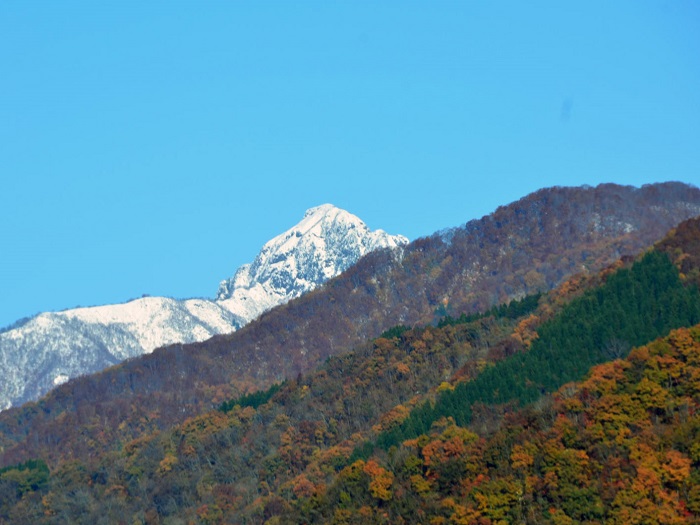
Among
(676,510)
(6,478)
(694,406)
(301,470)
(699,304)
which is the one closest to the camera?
(676,510)

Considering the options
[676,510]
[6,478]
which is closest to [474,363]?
[676,510]

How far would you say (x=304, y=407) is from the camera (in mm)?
149875

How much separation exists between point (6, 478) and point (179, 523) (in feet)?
125

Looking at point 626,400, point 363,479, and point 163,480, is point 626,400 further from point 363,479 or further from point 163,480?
point 163,480

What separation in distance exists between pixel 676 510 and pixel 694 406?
582 inches

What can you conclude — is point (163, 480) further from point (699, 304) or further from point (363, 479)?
point (699, 304)

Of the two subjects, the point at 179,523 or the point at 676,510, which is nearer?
the point at 676,510

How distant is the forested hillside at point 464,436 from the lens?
90250mm

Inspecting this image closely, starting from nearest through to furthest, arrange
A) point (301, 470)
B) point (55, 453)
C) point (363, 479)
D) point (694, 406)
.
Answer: point (694, 406) → point (363, 479) → point (301, 470) → point (55, 453)

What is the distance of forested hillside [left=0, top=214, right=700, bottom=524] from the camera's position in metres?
90.2

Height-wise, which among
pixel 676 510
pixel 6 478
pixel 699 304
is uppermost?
pixel 6 478

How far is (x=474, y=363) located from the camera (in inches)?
5281

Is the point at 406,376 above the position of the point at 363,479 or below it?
above

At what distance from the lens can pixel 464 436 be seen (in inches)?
4200
